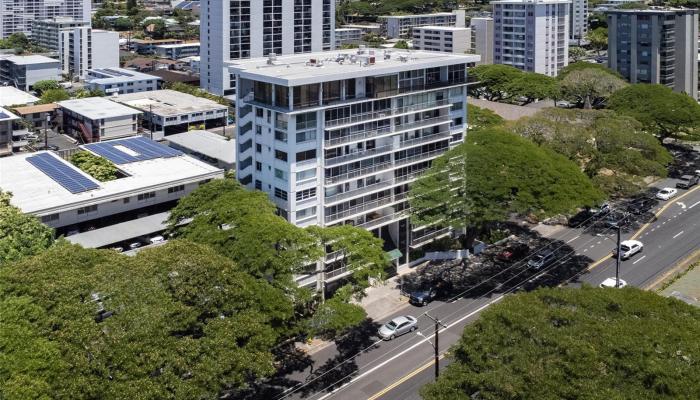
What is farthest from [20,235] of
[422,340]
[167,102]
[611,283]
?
[167,102]

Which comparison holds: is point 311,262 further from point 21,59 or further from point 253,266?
point 21,59

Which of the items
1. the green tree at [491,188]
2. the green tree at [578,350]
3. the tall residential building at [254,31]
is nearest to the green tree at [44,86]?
the tall residential building at [254,31]

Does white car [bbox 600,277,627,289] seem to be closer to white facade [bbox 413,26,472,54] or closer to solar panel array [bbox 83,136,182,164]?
solar panel array [bbox 83,136,182,164]

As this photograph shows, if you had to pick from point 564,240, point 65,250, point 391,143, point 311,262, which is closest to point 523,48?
point 564,240

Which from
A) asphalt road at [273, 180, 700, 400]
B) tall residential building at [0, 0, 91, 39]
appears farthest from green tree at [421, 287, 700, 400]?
tall residential building at [0, 0, 91, 39]

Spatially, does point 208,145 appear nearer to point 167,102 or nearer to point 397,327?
point 167,102

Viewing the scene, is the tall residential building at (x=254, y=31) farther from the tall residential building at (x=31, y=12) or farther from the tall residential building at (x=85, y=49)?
the tall residential building at (x=31, y=12)

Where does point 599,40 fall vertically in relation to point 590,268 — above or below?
above
